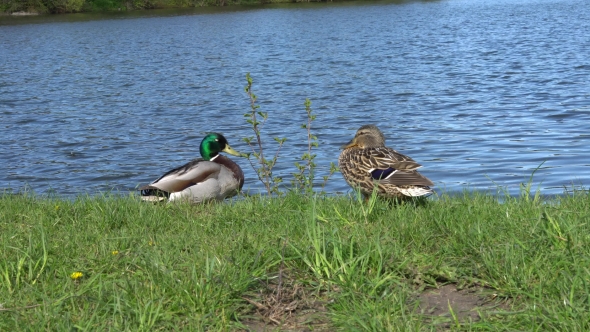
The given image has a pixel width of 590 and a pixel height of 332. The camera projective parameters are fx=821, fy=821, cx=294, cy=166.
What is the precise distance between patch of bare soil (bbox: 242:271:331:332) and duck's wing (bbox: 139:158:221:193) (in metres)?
3.75

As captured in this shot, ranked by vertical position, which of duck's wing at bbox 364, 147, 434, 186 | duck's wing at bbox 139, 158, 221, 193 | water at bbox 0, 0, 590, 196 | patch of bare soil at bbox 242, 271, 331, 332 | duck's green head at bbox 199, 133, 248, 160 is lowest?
water at bbox 0, 0, 590, 196

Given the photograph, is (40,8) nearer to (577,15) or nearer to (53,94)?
(577,15)

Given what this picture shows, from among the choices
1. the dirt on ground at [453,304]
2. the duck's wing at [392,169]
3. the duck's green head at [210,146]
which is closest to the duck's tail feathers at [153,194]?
the duck's green head at [210,146]

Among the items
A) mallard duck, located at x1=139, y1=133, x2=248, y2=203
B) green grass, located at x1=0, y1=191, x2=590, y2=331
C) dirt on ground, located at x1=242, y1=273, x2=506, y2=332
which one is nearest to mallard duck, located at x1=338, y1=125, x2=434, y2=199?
green grass, located at x1=0, y1=191, x2=590, y2=331

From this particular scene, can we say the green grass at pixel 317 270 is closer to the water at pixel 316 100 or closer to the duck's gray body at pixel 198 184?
the duck's gray body at pixel 198 184

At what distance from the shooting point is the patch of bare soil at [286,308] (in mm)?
3810

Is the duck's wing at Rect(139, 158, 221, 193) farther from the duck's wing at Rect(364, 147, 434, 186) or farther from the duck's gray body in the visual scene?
the duck's wing at Rect(364, 147, 434, 186)

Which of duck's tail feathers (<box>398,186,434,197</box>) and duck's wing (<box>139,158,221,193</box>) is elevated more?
duck's tail feathers (<box>398,186,434,197</box>)

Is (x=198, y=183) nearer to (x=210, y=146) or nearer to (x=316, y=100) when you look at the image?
(x=210, y=146)

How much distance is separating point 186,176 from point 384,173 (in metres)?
2.49

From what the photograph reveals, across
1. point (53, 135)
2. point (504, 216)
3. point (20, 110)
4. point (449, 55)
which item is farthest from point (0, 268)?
point (449, 55)

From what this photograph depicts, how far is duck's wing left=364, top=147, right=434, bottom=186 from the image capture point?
596cm

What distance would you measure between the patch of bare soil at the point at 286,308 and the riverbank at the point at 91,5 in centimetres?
7944

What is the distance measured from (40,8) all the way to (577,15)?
5320 cm
